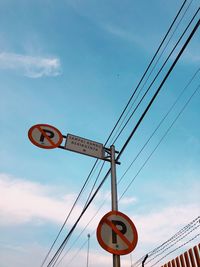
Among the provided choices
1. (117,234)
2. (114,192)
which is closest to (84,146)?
(114,192)

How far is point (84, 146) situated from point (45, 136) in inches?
32.8

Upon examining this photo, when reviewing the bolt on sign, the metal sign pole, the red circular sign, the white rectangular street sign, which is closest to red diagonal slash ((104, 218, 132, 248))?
the bolt on sign

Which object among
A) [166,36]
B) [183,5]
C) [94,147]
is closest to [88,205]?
[94,147]

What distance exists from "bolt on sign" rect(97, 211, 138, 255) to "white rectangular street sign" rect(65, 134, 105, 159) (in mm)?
1733

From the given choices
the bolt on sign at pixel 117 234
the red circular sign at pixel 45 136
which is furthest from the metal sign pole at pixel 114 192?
the red circular sign at pixel 45 136

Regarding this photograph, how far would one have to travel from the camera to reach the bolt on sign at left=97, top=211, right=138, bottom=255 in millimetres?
2926

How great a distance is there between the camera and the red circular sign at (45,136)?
4.52 metres

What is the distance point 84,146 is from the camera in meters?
4.82

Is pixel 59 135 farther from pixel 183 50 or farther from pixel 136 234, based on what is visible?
pixel 183 50

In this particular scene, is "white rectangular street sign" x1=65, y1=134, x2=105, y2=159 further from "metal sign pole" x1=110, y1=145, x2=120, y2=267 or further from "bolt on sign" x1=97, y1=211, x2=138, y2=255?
"bolt on sign" x1=97, y1=211, x2=138, y2=255

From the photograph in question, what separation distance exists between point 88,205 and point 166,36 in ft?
15.5

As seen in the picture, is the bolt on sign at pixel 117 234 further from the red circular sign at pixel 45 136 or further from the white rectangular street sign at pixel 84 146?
the red circular sign at pixel 45 136

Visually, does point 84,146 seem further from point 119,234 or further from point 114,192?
point 119,234

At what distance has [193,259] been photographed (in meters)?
6.91
